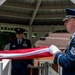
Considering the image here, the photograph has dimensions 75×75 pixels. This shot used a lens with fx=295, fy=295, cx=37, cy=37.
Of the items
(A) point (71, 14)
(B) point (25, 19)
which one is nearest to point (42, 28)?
(B) point (25, 19)

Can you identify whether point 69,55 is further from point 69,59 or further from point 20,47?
point 20,47

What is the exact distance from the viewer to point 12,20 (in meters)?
18.9

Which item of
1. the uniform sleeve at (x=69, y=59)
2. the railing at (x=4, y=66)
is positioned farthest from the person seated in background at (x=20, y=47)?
the uniform sleeve at (x=69, y=59)

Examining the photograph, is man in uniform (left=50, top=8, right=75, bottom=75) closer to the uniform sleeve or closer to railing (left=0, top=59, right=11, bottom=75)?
the uniform sleeve

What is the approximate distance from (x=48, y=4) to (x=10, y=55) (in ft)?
42.5

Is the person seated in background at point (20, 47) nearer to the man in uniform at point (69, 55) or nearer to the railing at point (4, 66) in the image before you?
the railing at point (4, 66)

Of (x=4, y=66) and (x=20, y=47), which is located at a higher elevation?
(x=4, y=66)

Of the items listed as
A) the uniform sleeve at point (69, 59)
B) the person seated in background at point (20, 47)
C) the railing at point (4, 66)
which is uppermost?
the uniform sleeve at point (69, 59)

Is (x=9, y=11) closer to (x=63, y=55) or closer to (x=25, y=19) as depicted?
(x=25, y=19)

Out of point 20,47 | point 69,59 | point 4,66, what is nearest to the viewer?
point 69,59

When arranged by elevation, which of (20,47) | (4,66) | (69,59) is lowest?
(20,47)

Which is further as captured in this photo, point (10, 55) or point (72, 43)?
point (10, 55)

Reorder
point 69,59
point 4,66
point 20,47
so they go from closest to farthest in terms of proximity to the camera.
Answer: point 69,59 → point 4,66 → point 20,47

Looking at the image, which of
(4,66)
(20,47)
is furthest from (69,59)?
(20,47)
